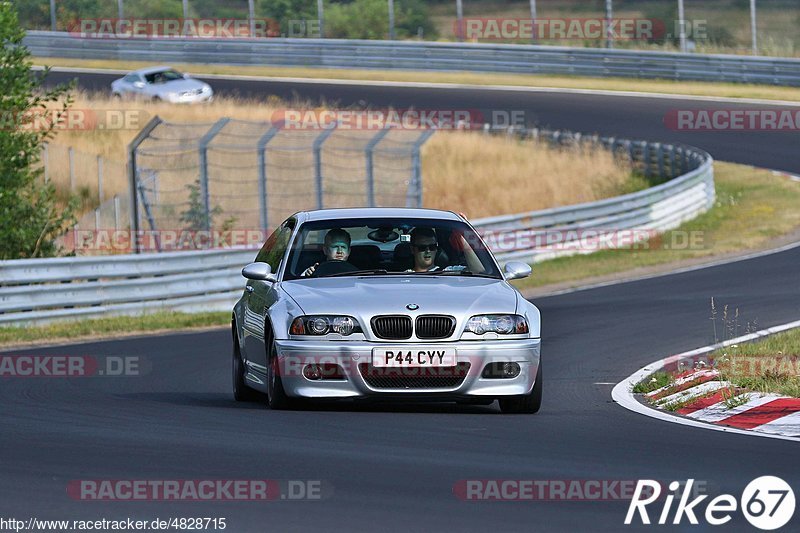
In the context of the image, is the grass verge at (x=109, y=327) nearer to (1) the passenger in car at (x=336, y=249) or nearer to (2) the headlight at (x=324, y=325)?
(1) the passenger in car at (x=336, y=249)

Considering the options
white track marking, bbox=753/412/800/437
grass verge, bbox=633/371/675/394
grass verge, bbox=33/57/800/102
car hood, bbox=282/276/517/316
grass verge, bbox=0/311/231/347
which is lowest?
grass verge, bbox=33/57/800/102

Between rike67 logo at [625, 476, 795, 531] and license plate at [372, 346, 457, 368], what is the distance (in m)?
2.71

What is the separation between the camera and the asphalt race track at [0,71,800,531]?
6.78 metres

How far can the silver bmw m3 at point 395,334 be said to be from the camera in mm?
9992

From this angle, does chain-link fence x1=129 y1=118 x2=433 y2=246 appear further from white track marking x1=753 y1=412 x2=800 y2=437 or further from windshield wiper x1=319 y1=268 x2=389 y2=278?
white track marking x1=753 y1=412 x2=800 y2=437

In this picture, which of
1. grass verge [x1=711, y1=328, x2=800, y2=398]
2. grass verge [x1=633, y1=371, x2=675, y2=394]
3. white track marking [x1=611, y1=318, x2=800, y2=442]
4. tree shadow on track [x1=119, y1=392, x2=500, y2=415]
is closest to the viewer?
white track marking [x1=611, y1=318, x2=800, y2=442]

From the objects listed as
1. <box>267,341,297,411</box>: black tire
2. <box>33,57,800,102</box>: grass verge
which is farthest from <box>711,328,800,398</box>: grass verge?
<box>33,57,800,102</box>: grass verge

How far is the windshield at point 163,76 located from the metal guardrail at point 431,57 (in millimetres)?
6100

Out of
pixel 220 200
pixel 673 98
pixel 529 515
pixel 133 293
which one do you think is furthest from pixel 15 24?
pixel 673 98

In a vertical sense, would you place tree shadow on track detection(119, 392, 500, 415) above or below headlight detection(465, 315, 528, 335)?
below

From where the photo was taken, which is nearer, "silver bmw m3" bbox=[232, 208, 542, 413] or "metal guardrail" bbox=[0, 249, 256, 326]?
"silver bmw m3" bbox=[232, 208, 542, 413]

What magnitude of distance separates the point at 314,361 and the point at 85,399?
8.41 ft

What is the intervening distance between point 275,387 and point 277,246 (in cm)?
166

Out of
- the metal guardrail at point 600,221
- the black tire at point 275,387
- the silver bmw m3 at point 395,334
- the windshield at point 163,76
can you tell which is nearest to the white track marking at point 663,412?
→ the silver bmw m3 at point 395,334
